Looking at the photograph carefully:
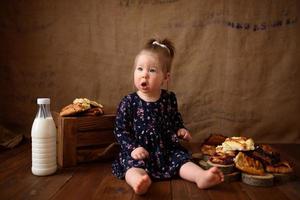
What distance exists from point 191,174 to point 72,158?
514 mm

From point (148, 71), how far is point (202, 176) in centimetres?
47

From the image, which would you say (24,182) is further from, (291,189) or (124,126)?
(291,189)

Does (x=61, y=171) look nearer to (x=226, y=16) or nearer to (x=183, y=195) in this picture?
(x=183, y=195)

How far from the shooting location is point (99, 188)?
113 cm

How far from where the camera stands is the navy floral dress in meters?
1.28

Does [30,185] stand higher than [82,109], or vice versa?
[82,109]

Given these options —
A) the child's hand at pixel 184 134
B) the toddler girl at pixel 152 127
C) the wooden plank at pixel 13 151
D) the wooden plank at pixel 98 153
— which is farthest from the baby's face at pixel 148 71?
the wooden plank at pixel 13 151

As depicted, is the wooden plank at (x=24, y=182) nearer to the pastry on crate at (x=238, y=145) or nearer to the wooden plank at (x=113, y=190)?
the wooden plank at (x=113, y=190)

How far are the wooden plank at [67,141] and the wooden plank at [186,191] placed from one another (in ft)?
1.46

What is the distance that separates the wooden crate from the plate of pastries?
0.43 metres

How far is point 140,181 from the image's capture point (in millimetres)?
1061

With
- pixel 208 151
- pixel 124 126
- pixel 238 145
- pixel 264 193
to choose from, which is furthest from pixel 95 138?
pixel 264 193

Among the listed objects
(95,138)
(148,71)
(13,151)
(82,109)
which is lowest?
(13,151)

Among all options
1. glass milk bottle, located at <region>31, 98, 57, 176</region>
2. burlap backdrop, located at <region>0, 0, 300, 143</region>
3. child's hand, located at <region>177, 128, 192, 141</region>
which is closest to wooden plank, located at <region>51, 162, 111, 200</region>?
glass milk bottle, located at <region>31, 98, 57, 176</region>
